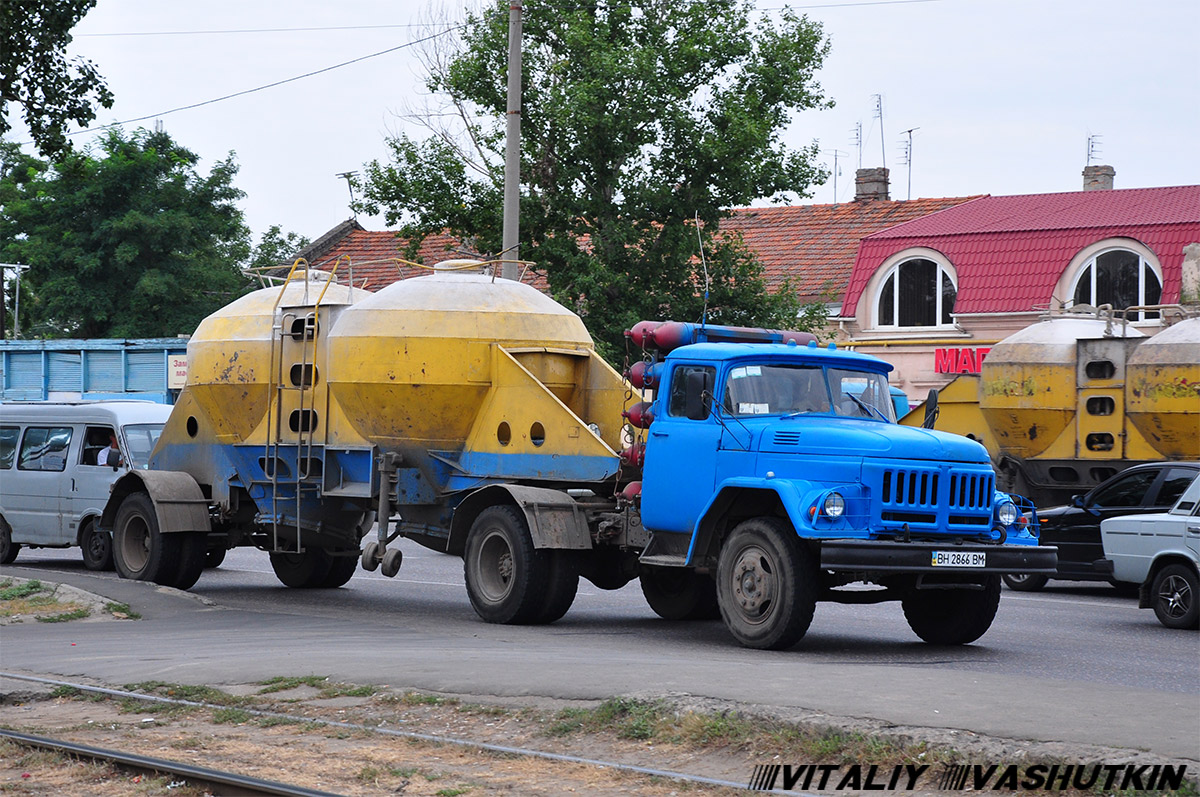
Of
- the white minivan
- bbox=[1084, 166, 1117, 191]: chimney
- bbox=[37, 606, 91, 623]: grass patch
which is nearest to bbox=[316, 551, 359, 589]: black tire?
the white minivan

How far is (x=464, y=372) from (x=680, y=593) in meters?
2.94

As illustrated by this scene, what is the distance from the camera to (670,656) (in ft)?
38.8

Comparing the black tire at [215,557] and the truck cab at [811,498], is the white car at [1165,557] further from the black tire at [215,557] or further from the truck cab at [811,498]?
the black tire at [215,557]

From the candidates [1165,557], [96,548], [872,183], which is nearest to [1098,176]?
[872,183]

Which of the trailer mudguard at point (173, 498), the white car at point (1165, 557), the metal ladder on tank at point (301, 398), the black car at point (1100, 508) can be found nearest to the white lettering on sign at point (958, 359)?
the black car at point (1100, 508)

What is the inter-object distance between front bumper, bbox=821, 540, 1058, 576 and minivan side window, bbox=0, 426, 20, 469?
44.4 feet

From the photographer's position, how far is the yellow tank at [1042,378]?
21750 millimetres

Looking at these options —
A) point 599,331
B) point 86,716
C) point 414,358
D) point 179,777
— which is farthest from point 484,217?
point 179,777

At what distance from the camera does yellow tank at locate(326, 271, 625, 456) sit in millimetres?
15000

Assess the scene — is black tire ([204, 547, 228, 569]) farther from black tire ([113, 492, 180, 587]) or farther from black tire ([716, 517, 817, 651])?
black tire ([716, 517, 817, 651])

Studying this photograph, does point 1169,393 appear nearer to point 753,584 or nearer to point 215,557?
point 753,584

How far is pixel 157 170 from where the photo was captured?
49594 millimetres

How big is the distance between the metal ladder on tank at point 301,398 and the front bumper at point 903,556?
6.62 metres

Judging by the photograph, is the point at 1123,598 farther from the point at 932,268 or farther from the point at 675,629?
the point at 932,268
